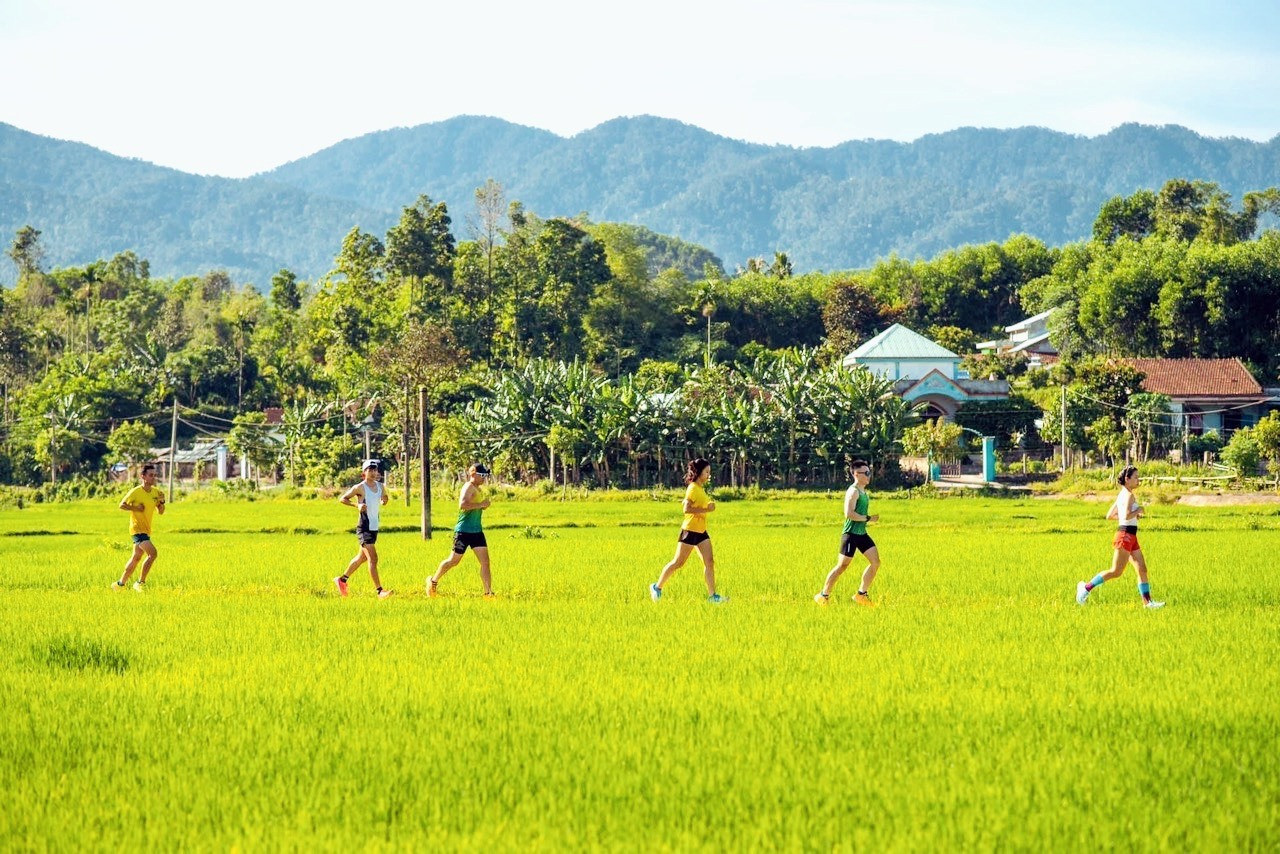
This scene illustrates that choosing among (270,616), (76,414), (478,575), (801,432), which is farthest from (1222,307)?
(270,616)

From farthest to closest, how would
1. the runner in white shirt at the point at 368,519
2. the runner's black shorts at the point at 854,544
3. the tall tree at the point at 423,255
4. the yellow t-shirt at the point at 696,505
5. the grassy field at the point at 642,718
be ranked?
the tall tree at the point at 423,255 → the runner in white shirt at the point at 368,519 → the yellow t-shirt at the point at 696,505 → the runner's black shorts at the point at 854,544 → the grassy field at the point at 642,718

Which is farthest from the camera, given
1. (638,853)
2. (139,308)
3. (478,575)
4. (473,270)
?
(139,308)

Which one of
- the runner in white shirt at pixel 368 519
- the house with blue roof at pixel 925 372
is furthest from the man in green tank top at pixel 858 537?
the house with blue roof at pixel 925 372

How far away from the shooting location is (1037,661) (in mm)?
11406

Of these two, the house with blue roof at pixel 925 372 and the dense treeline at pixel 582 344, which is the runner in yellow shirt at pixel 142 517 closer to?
the dense treeline at pixel 582 344

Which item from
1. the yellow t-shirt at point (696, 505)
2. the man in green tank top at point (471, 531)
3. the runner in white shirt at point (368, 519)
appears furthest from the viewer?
the runner in white shirt at point (368, 519)

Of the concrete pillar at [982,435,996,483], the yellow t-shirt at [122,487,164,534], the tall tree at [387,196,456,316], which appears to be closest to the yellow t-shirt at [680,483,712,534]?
the yellow t-shirt at [122,487,164,534]

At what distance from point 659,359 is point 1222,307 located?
27.8 metres

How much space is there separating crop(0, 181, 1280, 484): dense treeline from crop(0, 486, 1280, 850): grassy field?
29829 millimetres

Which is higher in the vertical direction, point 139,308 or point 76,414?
point 139,308

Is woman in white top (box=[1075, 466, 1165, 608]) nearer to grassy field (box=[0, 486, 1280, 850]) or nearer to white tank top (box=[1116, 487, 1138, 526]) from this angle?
white tank top (box=[1116, 487, 1138, 526])

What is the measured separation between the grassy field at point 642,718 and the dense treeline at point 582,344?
29.8 m

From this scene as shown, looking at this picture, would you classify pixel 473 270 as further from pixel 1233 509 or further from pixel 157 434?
pixel 1233 509

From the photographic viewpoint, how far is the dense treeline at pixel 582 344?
5444 centimetres
